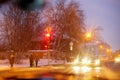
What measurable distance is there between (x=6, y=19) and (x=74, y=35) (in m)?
23.0

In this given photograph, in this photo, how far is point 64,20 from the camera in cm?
6625

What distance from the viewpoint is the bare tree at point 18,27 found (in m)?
52.9

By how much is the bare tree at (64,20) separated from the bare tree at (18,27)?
7.35m

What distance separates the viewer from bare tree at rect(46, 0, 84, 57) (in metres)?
66.3

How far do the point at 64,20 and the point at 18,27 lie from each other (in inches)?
566

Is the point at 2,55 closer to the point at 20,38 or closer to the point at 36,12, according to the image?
the point at 20,38

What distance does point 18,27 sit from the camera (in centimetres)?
5428

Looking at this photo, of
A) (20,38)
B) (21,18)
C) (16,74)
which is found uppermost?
(21,18)

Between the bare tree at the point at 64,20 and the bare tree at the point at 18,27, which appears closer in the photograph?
the bare tree at the point at 18,27

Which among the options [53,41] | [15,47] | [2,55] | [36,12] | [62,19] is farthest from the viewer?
[53,41]

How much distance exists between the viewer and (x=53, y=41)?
71.9 m

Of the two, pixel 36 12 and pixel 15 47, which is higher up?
pixel 36 12

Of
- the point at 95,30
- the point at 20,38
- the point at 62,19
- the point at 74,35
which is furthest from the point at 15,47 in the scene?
the point at 95,30

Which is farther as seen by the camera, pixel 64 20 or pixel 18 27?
pixel 64 20
